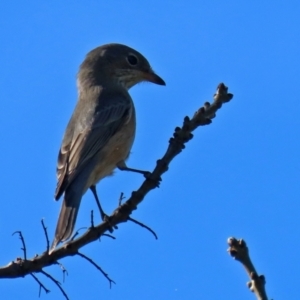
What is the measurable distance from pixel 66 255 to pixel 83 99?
164 inches

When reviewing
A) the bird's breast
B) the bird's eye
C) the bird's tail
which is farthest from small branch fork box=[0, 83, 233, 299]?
the bird's eye

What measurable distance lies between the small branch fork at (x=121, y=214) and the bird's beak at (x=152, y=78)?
440 cm

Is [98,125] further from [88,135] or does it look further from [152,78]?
[152,78]

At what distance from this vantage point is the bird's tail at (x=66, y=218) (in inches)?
241

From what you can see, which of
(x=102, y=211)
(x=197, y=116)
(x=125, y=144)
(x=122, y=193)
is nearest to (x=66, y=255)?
(x=122, y=193)

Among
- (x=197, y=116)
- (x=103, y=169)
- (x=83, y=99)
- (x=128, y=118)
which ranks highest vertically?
(x=83, y=99)

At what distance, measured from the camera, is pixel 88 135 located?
7.90 m

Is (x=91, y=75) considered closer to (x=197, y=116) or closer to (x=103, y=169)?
(x=103, y=169)

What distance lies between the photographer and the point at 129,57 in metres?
10.1

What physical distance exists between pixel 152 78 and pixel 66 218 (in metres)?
3.81

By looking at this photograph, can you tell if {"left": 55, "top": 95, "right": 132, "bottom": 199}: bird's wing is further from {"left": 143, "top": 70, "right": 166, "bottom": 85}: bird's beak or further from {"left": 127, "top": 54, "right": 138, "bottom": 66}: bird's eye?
{"left": 127, "top": 54, "right": 138, "bottom": 66}: bird's eye

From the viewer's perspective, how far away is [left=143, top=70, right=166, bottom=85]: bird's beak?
977cm

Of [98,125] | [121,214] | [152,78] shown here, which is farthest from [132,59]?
[121,214]

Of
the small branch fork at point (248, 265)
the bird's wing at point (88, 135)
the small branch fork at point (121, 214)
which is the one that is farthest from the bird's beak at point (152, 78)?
the small branch fork at point (248, 265)
